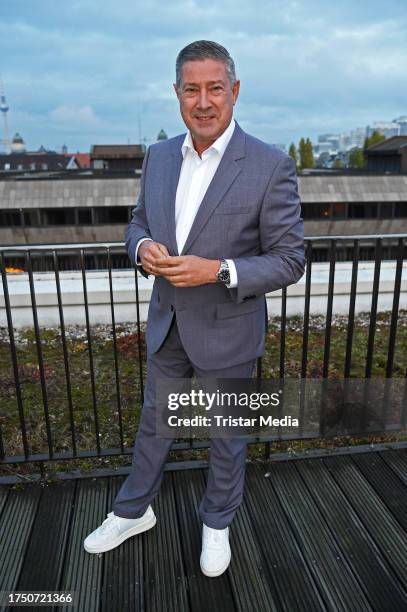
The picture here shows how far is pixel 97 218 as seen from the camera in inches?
734

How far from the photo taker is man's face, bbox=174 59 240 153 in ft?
5.65

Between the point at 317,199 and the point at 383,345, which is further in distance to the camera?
the point at 317,199

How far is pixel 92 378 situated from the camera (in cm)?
290

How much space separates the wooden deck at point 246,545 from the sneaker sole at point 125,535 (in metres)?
0.03

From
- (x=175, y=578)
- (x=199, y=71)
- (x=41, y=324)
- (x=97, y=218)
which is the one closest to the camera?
(x=199, y=71)

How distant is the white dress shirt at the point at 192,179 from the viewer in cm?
189

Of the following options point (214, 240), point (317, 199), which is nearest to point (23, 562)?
point (214, 240)

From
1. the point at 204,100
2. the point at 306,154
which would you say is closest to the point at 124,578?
the point at 204,100

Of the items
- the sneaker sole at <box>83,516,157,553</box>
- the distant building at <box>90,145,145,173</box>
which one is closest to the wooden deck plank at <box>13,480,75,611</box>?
the sneaker sole at <box>83,516,157,553</box>

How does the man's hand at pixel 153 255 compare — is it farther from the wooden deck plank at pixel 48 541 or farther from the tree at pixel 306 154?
the tree at pixel 306 154

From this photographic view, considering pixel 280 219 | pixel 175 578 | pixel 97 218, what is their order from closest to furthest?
pixel 280 219 < pixel 175 578 < pixel 97 218

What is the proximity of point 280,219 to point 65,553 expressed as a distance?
6.31 feet

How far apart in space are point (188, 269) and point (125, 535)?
4.84ft

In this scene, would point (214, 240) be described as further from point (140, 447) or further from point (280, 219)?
point (140, 447)
